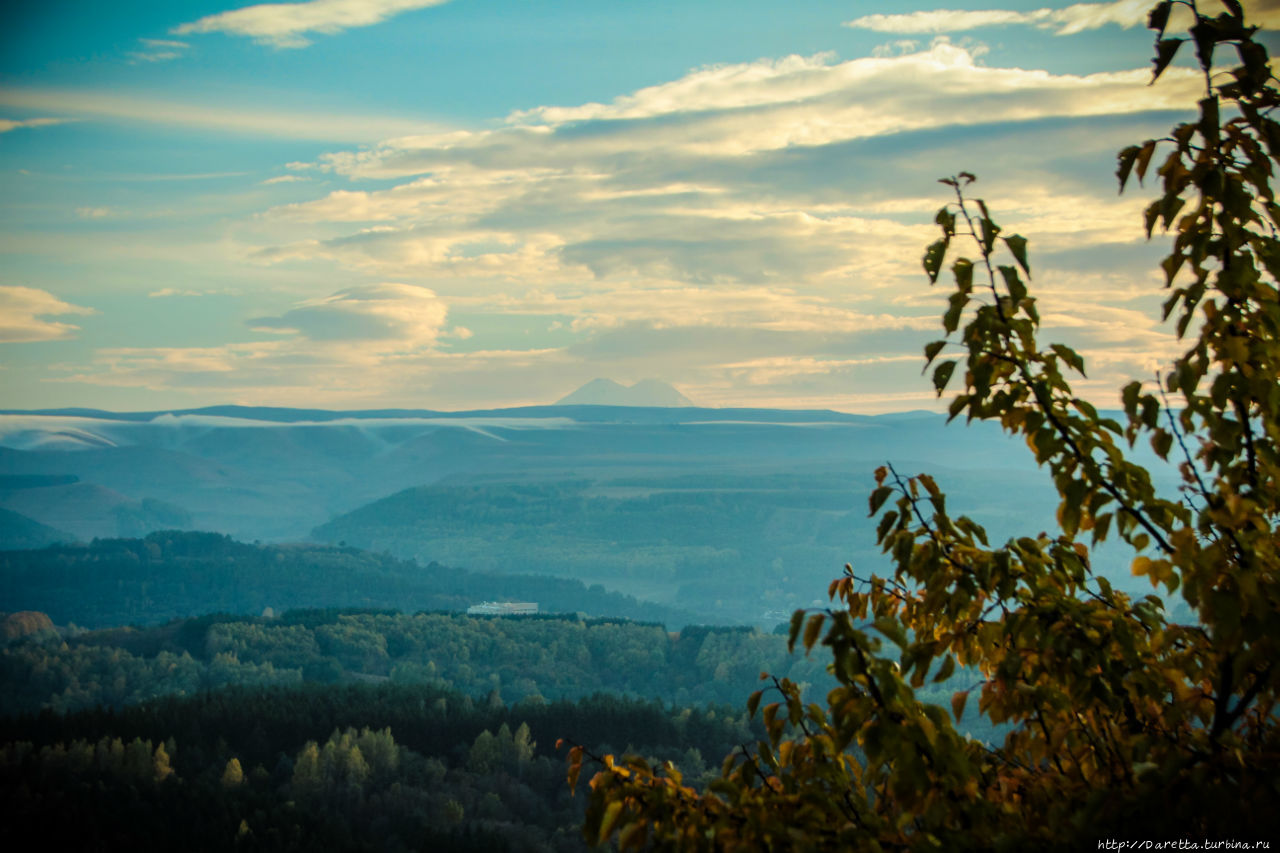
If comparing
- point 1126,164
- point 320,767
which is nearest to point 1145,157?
point 1126,164

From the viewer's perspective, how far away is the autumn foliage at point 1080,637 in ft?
18.2

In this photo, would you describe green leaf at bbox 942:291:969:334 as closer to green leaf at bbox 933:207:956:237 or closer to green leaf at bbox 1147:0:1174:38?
green leaf at bbox 933:207:956:237

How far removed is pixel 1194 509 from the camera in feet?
25.1

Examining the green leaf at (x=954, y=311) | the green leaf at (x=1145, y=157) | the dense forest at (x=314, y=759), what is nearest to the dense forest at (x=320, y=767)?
the dense forest at (x=314, y=759)

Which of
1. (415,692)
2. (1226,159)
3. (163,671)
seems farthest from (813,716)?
(163,671)

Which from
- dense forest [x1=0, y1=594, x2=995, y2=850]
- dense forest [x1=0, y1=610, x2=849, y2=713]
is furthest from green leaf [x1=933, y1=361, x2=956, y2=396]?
dense forest [x1=0, y1=610, x2=849, y2=713]

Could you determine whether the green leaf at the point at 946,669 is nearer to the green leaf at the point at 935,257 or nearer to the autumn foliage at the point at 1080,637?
the autumn foliage at the point at 1080,637

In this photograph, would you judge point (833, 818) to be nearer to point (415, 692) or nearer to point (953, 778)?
point (953, 778)

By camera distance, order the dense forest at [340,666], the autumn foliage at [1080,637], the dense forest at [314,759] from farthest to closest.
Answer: the dense forest at [340,666] < the dense forest at [314,759] < the autumn foliage at [1080,637]

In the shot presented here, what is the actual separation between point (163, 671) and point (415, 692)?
73.7m

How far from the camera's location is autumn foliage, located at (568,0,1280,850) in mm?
5539

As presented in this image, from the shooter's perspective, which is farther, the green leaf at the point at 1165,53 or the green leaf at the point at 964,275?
the green leaf at the point at 964,275

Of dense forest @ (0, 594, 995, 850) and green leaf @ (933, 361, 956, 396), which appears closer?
green leaf @ (933, 361, 956, 396)

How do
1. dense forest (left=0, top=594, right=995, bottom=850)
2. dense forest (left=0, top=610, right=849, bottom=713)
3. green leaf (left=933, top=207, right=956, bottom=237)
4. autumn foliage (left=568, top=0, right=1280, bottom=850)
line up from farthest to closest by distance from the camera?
dense forest (left=0, top=610, right=849, bottom=713)
dense forest (left=0, top=594, right=995, bottom=850)
green leaf (left=933, top=207, right=956, bottom=237)
autumn foliage (left=568, top=0, right=1280, bottom=850)
